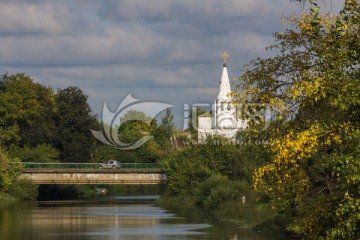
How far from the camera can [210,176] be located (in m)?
76.2

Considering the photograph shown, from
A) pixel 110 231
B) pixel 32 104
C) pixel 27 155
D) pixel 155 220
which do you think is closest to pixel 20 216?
pixel 155 220

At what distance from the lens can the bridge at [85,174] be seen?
3408 inches

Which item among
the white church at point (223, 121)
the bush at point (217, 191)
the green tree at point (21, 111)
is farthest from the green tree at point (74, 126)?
the bush at point (217, 191)

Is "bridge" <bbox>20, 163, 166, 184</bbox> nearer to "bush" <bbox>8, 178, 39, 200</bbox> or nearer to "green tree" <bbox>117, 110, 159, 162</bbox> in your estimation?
"bush" <bbox>8, 178, 39, 200</bbox>

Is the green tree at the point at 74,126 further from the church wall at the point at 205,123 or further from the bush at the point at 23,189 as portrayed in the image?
the church wall at the point at 205,123

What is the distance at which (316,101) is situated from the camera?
1659cm

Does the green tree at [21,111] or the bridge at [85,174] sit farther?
the green tree at [21,111]

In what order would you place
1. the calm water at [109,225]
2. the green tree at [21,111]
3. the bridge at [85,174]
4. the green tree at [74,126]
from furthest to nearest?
1. the green tree at [74,126]
2. the green tree at [21,111]
3. the bridge at [85,174]
4. the calm water at [109,225]

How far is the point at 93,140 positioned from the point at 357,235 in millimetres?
92967

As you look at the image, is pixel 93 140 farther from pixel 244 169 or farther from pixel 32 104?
pixel 244 169

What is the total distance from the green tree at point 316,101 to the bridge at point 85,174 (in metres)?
68.5

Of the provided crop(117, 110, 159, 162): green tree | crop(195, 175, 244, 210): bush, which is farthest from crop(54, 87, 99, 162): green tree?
crop(195, 175, 244, 210): bush

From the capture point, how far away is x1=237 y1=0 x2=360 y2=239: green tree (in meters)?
15.9

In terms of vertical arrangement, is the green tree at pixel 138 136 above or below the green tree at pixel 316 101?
above
